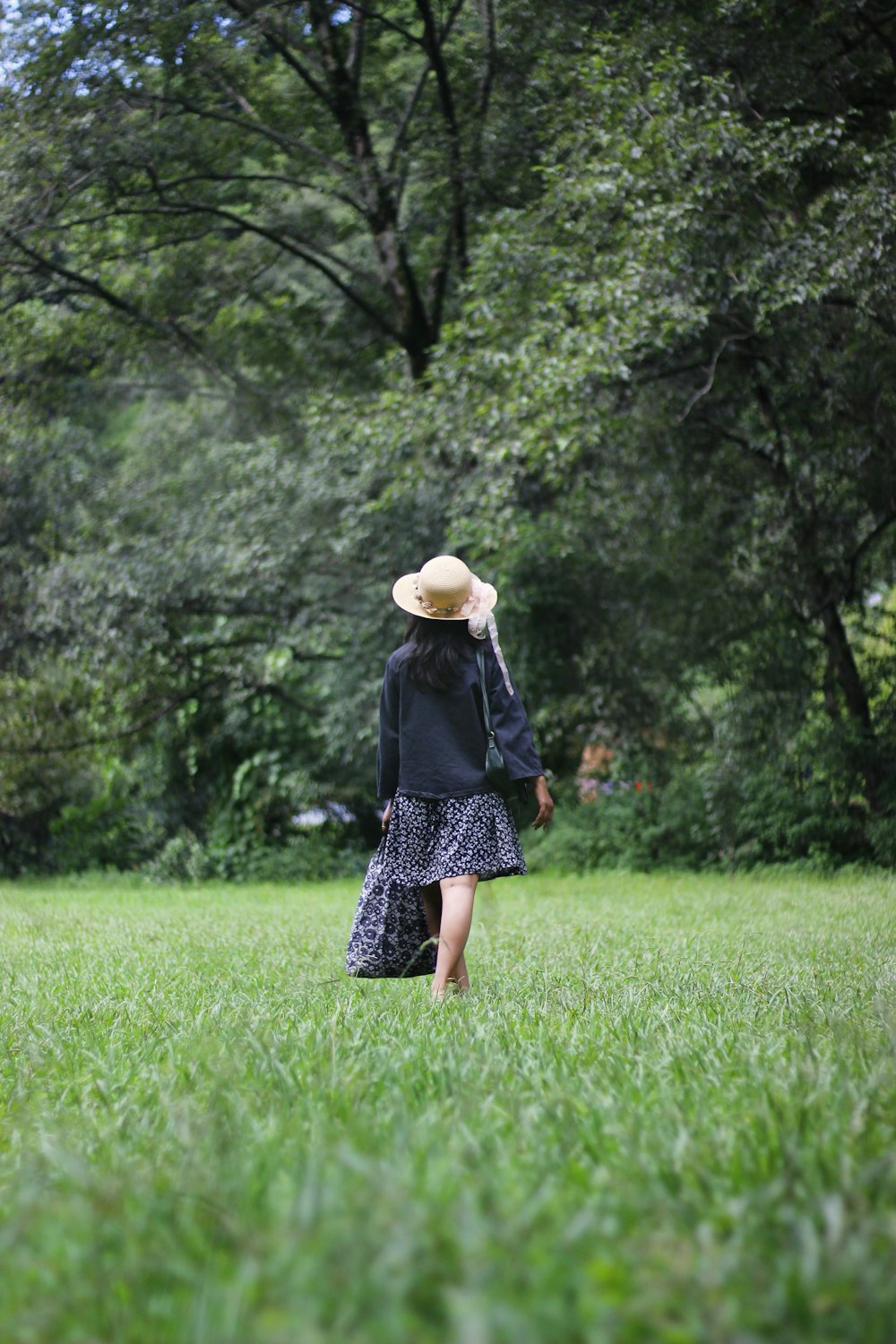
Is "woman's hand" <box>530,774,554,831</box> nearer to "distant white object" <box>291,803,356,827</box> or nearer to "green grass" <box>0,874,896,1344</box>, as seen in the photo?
"green grass" <box>0,874,896,1344</box>

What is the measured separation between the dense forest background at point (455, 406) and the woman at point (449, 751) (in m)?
5.78

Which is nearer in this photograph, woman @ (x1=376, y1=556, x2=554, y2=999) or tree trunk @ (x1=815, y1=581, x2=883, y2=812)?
woman @ (x1=376, y1=556, x2=554, y2=999)

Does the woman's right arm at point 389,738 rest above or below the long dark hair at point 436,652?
below

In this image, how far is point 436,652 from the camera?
5379 mm

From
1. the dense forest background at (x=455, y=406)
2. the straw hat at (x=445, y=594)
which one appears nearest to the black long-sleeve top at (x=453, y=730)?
the straw hat at (x=445, y=594)

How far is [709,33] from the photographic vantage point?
1152 cm

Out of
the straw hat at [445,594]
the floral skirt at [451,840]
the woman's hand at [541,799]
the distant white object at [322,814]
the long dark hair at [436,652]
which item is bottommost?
the distant white object at [322,814]

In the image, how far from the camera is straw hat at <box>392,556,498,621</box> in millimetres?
5285

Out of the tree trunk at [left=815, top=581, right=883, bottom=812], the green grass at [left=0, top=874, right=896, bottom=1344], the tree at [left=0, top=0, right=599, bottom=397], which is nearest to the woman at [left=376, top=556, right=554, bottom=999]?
the green grass at [left=0, top=874, right=896, bottom=1344]

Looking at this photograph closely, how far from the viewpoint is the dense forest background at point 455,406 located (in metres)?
11.3

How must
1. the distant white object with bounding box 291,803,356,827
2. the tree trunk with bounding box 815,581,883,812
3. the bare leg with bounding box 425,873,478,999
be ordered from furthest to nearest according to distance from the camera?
the distant white object with bounding box 291,803,356,827 → the tree trunk with bounding box 815,581,883,812 → the bare leg with bounding box 425,873,478,999

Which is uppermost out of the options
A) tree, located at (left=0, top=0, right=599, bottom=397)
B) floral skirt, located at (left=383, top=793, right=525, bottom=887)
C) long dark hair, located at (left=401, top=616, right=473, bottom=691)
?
tree, located at (left=0, top=0, right=599, bottom=397)

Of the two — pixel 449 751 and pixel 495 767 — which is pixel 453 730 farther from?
pixel 495 767

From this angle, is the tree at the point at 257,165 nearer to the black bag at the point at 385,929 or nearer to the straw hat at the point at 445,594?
the straw hat at the point at 445,594
